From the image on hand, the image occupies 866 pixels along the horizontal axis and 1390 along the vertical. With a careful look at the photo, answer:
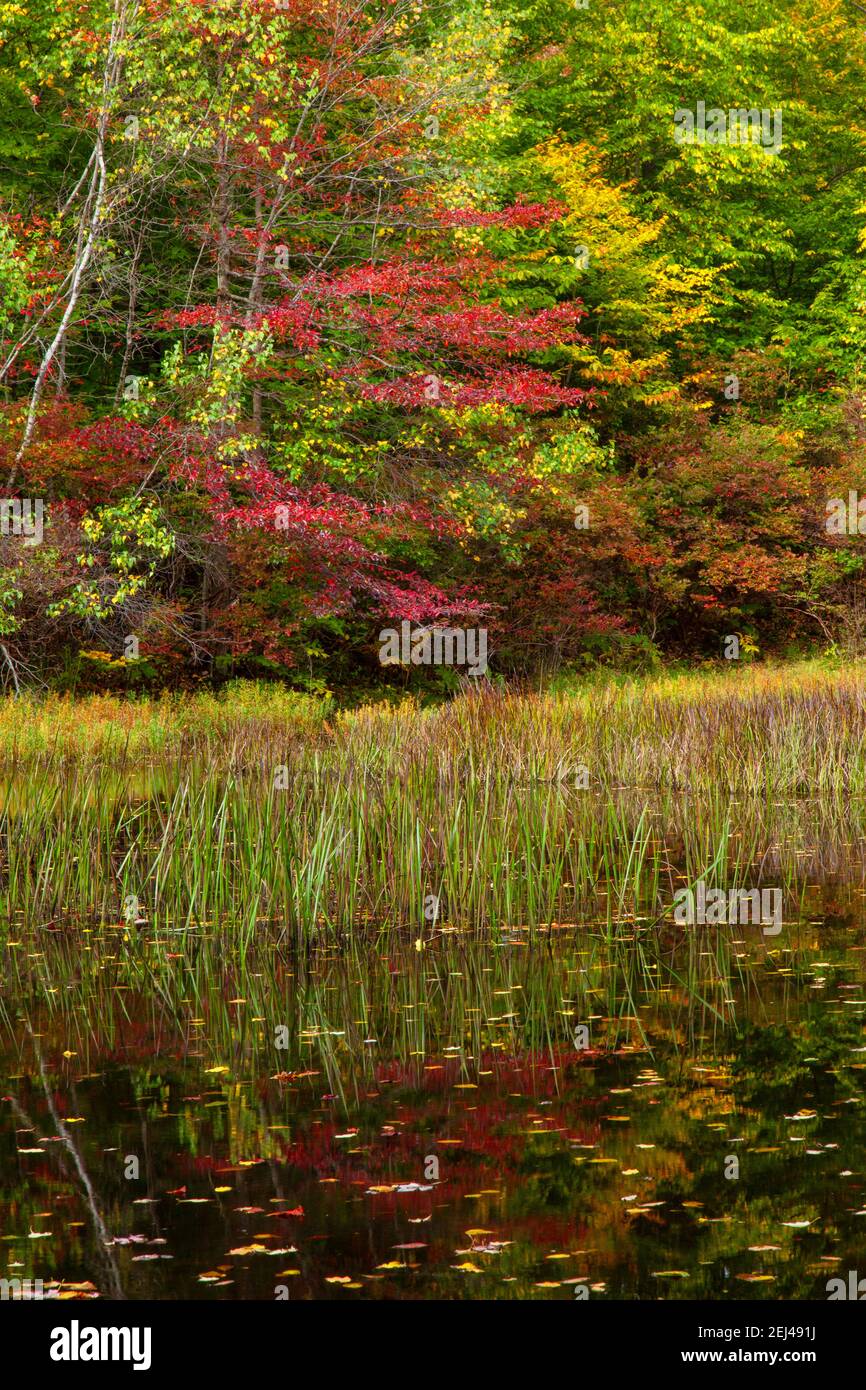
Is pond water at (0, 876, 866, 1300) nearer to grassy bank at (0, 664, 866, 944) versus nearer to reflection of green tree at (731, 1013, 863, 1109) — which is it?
reflection of green tree at (731, 1013, 863, 1109)

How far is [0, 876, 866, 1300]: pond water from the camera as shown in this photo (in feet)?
12.5

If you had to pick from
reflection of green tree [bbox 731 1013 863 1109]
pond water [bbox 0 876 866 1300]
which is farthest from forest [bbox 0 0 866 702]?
reflection of green tree [bbox 731 1013 863 1109]

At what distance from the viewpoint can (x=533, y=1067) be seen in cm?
534

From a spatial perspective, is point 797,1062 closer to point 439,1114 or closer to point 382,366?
point 439,1114

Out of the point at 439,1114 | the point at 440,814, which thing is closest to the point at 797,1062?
the point at 439,1114

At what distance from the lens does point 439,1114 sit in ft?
16.0

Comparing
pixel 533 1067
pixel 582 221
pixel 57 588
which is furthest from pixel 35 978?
pixel 582 221

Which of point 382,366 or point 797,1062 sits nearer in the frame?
point 797,1062

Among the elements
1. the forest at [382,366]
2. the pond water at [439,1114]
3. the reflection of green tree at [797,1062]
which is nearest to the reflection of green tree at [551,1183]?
the pond water at [439,1114]

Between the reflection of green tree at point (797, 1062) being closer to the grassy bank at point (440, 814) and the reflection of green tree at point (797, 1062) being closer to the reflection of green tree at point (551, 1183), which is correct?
the reflection of green tree at point (551, 1183)

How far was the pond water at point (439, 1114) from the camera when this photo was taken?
12.5 ft

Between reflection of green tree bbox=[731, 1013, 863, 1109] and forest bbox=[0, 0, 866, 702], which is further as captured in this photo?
forest bbox=[0, 0, 866, 702]
